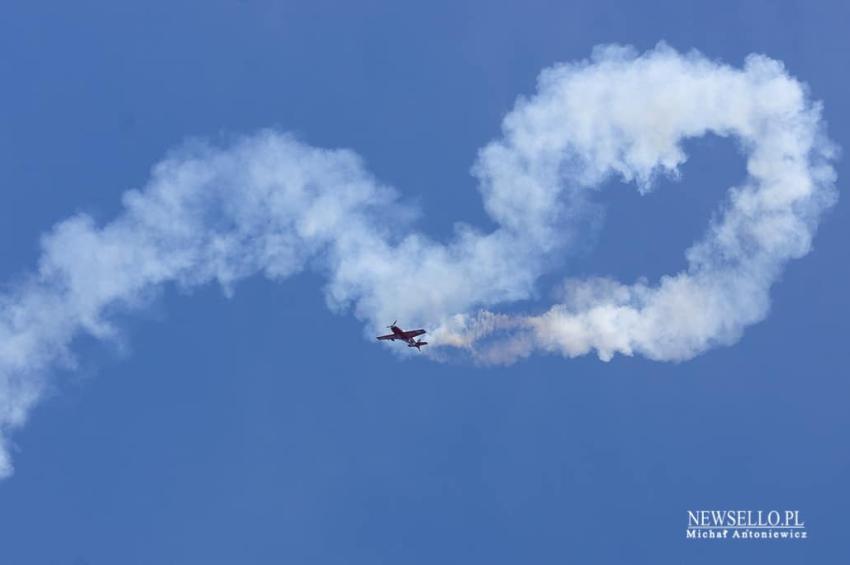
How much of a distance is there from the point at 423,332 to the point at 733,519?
26878mm

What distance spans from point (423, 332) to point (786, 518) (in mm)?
30248

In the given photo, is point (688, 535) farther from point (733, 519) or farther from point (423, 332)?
point (423, 332)

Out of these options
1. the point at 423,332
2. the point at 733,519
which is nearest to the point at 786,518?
the point at 733,519

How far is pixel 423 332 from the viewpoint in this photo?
174375 millimetres

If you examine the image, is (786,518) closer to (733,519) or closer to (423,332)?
(733,519)

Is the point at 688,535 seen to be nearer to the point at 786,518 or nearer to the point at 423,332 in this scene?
Result: the point at 786,518

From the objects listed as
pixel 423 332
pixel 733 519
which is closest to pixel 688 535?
pixel 733 519

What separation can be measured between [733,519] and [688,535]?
11.8ft

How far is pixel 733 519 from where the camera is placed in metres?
175

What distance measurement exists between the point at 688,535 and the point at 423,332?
24.7m
